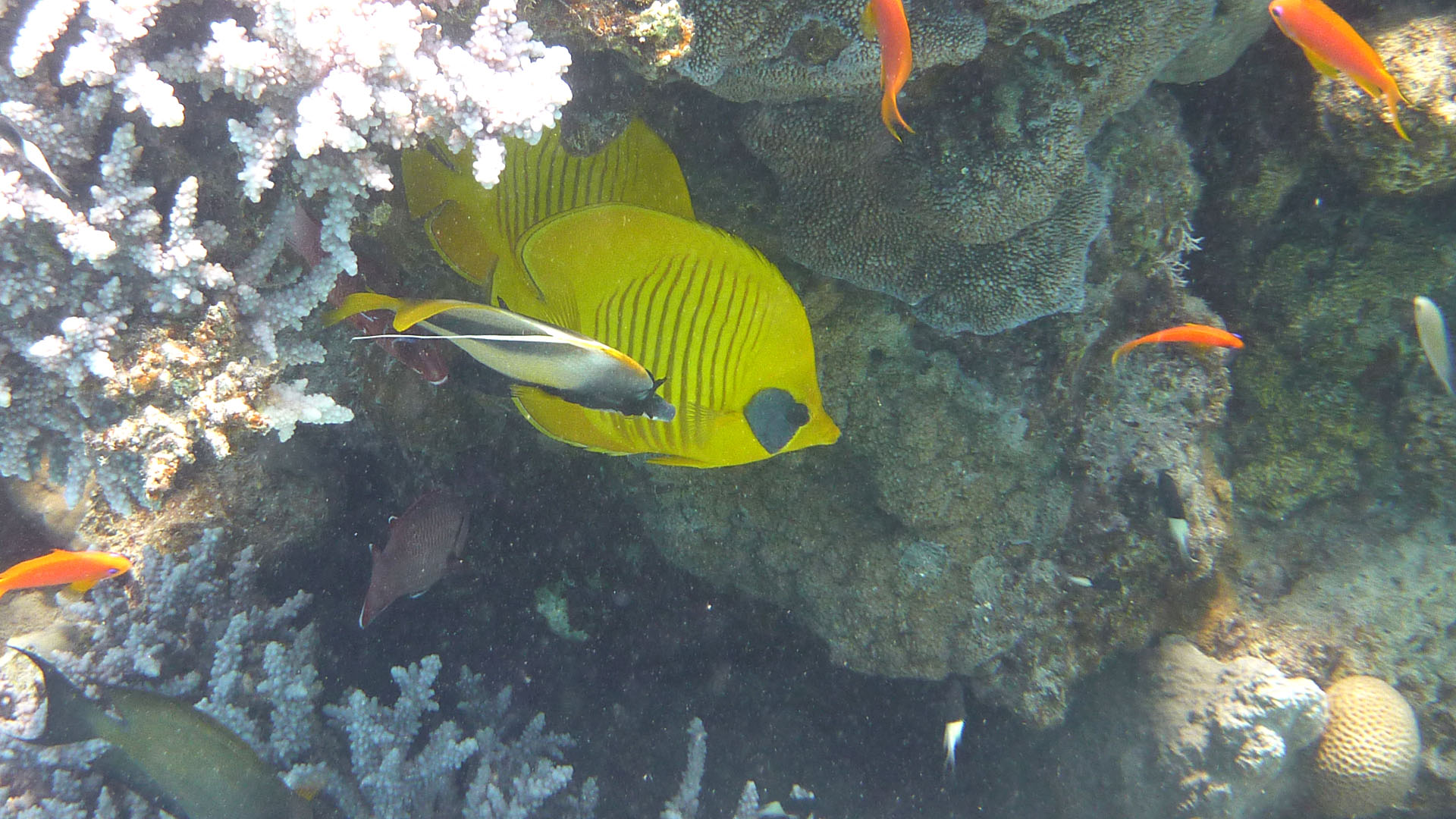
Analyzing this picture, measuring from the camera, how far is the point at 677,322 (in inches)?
67.2

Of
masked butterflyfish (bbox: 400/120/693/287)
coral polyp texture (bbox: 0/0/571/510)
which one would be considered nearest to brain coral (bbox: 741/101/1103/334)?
masked butterflyfish (bbox: 400/120/693/287)

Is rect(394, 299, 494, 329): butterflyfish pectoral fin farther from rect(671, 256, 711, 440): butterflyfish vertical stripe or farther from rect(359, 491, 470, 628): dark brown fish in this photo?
rect(359, 491, 470, 628): dark brown fish

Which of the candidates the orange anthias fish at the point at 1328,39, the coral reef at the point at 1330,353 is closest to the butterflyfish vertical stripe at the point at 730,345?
the orange anthias fish at the point at 1328,39

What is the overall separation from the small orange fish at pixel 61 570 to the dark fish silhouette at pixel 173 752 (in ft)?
1.39

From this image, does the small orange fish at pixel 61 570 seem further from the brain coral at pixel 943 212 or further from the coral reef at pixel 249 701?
the brain coral at pixel 943 212

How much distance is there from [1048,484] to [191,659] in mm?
3588

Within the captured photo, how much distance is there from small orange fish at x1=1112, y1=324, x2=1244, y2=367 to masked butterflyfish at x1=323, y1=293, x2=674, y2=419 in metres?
2.10

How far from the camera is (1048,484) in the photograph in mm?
2752

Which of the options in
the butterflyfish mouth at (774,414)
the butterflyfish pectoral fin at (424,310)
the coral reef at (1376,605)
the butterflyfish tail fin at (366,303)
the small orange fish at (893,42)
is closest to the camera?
the butterflyfish pectoral fin at (424,310)

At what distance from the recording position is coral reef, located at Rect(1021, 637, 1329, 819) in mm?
3070

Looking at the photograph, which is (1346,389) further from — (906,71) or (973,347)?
(906,71)

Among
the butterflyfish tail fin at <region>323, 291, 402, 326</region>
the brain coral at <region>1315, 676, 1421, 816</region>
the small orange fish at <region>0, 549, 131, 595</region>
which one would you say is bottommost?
the brain coral at <region>1315, 676, 1421, 816</region>

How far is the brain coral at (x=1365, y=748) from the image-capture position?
3.24 metres

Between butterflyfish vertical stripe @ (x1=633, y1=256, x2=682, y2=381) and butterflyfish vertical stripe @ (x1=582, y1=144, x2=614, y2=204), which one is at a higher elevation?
butterflyfish vertical stripe @ (x1=582, y1=144, x2=614, y2=204)
